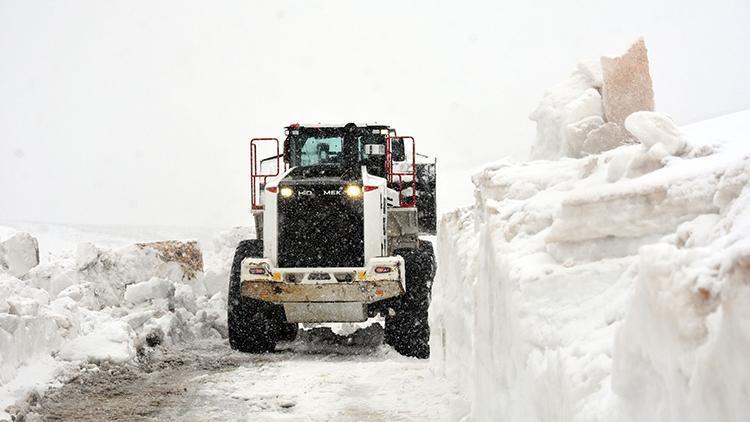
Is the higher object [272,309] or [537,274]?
[537,274]

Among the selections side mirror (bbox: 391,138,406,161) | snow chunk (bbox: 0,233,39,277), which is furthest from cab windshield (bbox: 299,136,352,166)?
snow chunk (bbox: 0,233,39,277)

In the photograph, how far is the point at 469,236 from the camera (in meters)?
7.84

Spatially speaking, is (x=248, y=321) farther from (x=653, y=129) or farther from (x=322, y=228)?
(x=653, y=129)

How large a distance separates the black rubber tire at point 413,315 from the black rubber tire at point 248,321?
66.7 inches

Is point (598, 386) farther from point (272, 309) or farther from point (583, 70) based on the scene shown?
point (272, 309)

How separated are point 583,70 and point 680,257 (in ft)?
15.5

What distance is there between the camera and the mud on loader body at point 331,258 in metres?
11.2

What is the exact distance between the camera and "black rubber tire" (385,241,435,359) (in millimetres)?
11648

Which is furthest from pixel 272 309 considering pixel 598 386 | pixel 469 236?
→ pixel 598 386

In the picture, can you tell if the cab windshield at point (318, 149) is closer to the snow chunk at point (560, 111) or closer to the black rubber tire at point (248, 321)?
the black rubber tire at point (248, 321)

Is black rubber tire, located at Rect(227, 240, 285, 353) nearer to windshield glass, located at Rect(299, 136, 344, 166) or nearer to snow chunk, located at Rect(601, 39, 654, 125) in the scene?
windshield glass, located at Rect(299, 136, 344, 166)

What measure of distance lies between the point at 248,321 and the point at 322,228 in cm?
170

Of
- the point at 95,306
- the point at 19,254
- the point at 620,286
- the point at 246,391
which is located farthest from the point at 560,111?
the point at 19,254

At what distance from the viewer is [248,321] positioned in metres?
11.8
